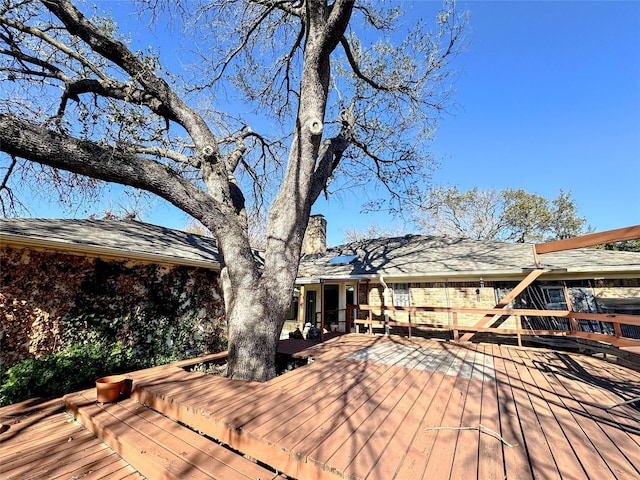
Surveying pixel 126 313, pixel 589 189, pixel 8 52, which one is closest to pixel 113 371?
pixel 126 313

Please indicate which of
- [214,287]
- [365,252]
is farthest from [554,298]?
[214,287]

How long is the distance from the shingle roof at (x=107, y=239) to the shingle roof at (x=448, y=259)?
15.1ft

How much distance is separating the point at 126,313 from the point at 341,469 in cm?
573

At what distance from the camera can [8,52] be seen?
14.9 ft

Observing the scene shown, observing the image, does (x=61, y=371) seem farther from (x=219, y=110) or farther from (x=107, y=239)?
(x=219, y=110)

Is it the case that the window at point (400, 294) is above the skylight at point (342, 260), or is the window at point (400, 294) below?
below

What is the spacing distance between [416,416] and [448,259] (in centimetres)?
726

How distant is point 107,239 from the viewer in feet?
17.7

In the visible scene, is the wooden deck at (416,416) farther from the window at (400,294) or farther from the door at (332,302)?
the door at (332,302)

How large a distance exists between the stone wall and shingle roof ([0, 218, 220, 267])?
0.41 metres

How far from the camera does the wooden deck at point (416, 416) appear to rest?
6.49 ft

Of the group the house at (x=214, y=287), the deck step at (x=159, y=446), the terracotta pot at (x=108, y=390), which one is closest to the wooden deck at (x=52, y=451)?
the deck step at (x=159, y=446)

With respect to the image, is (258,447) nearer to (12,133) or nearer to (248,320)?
(248,320)

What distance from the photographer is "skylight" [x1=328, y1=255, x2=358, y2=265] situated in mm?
11020
